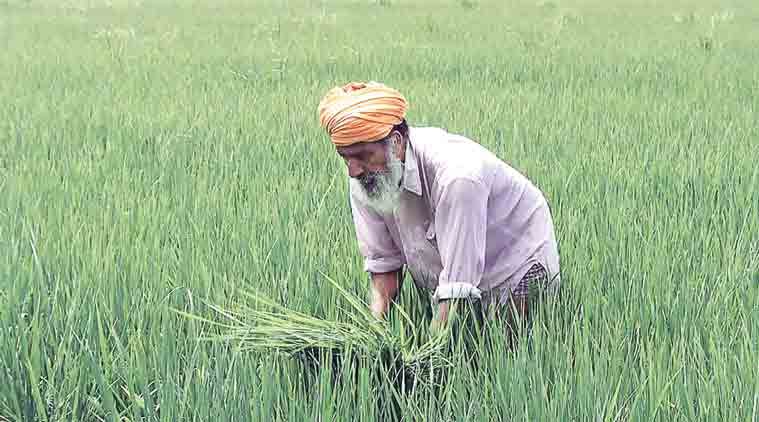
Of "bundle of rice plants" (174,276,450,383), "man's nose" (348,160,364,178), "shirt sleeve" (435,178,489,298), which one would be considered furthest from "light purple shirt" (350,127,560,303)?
"bundle of rice plants" (174,276,450,383)

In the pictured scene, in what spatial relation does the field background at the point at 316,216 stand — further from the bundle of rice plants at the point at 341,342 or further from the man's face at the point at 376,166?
the man's face at the point at 376,166

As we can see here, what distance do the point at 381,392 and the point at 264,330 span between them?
0.24 metres

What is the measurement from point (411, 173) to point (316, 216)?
3.36 feet

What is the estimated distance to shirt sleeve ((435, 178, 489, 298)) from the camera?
6.18 feet

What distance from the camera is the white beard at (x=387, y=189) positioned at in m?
1.92

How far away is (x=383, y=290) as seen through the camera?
2.15 meters

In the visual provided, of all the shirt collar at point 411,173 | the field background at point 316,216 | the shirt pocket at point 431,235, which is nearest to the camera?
the field background at point 316,216

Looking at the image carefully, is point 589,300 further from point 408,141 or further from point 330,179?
point 330,179

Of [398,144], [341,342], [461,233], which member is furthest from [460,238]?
[341,342]

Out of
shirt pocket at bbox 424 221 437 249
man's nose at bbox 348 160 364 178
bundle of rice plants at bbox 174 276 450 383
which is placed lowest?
bundle of rice plants at bbox 174 276 450 383

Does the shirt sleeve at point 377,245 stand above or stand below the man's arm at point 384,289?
above

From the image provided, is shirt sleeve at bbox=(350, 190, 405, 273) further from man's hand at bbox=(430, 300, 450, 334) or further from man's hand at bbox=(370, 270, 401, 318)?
man's hand at bbox=(430, 300, 450, 334)

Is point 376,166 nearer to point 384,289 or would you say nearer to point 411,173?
point 411,173

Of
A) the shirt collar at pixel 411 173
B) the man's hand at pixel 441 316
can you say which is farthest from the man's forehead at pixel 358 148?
the man's hand at pixel 441 316
